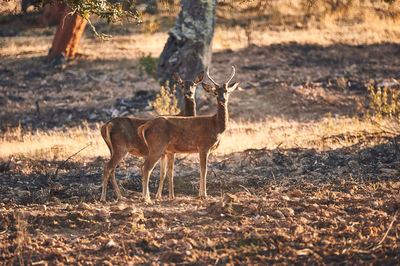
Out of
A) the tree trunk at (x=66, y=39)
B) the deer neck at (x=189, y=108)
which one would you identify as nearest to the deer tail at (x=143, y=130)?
the deer neck at (x=189, y=108)

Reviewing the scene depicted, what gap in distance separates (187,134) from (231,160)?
3.38m

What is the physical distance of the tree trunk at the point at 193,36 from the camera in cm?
1855

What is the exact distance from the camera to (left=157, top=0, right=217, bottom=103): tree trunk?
18.5 m

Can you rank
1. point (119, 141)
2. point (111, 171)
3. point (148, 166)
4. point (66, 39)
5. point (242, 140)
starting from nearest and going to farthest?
point (148, 166), point (119, 141), point (111, 171), point (242, 140), point (66, 39)

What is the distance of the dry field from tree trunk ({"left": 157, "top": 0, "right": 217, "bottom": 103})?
142cm

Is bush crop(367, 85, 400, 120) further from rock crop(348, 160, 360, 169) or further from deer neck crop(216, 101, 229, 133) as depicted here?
deer neck crop(216, 101, 229, 133)

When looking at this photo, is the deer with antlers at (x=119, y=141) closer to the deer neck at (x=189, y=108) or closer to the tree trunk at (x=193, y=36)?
the deer neck at (x=189, y=108)

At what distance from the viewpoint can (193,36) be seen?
61.2 ft

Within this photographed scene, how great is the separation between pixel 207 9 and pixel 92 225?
12.5 m

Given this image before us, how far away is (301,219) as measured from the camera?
729cm

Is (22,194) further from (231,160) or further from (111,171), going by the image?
(231,160)

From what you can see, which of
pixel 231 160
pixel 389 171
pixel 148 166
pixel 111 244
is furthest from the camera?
pixel 231 160

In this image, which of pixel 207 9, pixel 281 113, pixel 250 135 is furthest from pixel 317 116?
pixel 207 9

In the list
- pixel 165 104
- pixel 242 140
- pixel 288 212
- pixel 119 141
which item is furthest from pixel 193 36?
pixel 288 212
